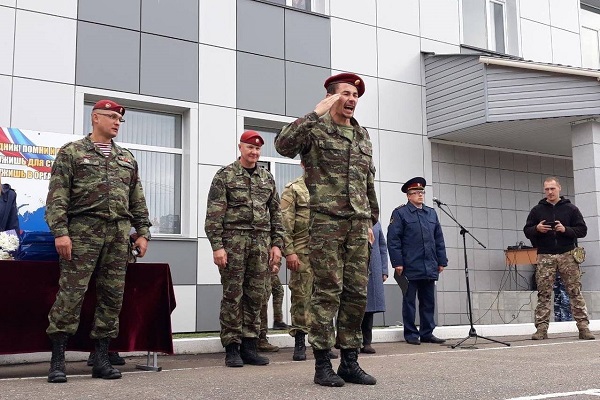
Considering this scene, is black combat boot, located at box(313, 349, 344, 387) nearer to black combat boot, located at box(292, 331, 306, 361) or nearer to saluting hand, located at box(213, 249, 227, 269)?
saluting hand, located at box(213, 249, 227, 269)

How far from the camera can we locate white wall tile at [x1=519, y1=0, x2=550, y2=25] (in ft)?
47.7

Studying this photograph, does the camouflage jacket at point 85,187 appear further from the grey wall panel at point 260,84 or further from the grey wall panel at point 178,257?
the grey wall panel at point 260,84

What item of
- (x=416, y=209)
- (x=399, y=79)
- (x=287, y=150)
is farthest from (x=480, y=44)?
(x=287, y=150)

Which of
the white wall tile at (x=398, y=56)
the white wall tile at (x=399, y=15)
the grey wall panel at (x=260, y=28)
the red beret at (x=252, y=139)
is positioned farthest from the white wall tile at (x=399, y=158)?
the red beret at (x=252, y=139)

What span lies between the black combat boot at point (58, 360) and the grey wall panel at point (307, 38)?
7067mm

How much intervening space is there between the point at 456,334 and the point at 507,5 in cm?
804

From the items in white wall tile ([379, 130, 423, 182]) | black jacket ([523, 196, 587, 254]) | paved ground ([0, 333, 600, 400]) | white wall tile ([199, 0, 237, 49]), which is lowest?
paved ground ([0, 333, 600, 400])

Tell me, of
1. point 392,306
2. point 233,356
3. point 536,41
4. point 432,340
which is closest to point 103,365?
point 233,356

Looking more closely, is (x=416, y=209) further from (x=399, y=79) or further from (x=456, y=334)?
(x=399, y=79)

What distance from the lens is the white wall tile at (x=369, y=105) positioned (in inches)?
472

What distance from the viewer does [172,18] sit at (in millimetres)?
10234

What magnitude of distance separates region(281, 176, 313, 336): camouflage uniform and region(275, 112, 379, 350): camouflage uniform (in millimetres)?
1948

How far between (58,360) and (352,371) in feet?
7.39

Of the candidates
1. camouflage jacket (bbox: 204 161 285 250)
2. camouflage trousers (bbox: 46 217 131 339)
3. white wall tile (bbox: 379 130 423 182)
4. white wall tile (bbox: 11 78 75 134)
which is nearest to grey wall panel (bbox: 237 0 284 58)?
white wall tile (bbox: 379 130 423 182)
